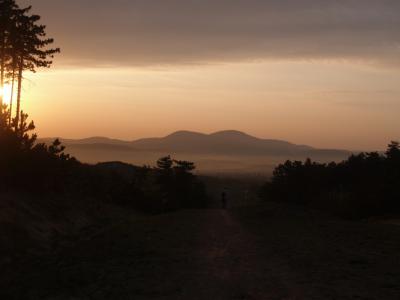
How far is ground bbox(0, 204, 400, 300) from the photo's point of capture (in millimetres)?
12305

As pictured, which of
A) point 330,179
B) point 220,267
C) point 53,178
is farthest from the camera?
point 330,179

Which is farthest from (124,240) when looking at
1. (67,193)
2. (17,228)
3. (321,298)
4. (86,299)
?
(67,193)

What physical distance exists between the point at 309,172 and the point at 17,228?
52.4 metres

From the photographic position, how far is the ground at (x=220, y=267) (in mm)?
12305

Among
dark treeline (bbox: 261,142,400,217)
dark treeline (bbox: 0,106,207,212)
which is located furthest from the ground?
dark treeline (bbox: 261,142,400,217)

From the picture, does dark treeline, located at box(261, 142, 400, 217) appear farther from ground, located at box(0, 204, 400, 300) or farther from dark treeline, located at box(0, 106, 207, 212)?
ground, located at box(0, 204, 400, 300)

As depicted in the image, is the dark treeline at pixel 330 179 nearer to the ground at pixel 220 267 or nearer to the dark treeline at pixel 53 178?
the dark treeline at pixel 53 178

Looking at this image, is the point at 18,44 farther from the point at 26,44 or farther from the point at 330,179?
the point at 330,179

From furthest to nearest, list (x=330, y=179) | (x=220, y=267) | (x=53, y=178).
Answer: (x=330, y=179) → (x=53, y=178) → (x=220, y=267)

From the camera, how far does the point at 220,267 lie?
15070 millimetres

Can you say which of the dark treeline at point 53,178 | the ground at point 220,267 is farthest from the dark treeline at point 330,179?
the ground at point 220,267

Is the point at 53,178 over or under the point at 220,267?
over

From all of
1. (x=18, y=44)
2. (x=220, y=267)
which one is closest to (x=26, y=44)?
(x=18, y=44)

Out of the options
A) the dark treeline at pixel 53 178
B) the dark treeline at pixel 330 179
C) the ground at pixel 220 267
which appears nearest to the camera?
the ground at pixel 220 267
